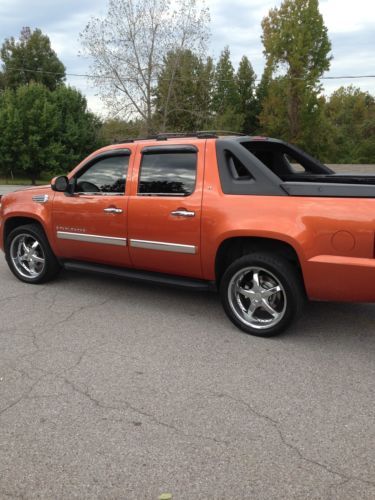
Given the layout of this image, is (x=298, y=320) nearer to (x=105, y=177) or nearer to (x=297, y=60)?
(x=105, y=177)

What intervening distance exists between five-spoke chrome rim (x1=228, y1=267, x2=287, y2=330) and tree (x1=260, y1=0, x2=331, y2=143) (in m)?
33.9

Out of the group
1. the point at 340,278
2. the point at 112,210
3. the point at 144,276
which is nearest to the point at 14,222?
the point at 112,210

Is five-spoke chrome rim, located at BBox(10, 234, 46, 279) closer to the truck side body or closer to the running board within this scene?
the truck side body

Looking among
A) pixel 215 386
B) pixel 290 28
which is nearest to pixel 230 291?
pixel 215 386

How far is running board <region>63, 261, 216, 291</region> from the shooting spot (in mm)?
4381

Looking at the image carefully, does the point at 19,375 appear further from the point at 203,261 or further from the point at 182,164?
the point at 182,164

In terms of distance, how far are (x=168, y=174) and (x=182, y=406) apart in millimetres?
2358

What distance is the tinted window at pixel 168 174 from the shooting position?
14.3ft

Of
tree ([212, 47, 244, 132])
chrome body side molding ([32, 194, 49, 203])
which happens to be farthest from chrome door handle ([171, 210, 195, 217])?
tree ([212, 47, 244, 132])

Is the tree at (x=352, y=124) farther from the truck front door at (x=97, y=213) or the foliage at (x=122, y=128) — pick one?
the truck front door at (x=97, y=213)

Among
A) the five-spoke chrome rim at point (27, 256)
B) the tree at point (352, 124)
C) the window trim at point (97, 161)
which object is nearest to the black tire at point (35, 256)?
the five-spoke chrome rim at point (27, 256)

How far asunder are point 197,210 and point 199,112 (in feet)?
86.2

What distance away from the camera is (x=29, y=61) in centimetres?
4953

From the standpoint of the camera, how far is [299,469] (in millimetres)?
2336
